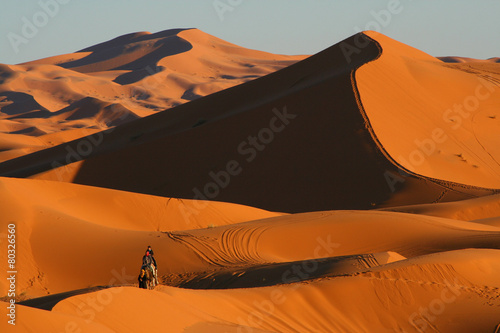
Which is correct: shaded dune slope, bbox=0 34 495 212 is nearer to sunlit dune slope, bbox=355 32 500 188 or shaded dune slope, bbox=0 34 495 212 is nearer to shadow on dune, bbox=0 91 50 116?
sunlit dune slope, bbox=355 32 500 188

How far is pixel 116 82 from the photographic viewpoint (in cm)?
10656

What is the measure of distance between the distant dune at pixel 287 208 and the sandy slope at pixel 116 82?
17.2 m

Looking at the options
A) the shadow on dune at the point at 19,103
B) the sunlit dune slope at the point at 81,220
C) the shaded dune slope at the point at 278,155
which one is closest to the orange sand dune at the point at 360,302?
the sunlit dune slope at the point at 81,220

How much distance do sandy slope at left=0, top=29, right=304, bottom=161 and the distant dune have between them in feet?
56.5

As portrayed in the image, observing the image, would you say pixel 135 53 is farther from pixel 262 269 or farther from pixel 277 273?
pixel 277 273

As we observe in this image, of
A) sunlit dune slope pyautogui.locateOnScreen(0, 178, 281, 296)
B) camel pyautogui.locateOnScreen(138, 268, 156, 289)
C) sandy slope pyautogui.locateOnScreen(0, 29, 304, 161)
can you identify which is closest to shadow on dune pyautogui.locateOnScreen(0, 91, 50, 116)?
sandy slope pyautogui.locateOnScreen(0, 29, 304, 161)

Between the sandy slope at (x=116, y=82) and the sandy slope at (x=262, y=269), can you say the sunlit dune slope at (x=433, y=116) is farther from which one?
the sandy slope at (x=116, y=82)

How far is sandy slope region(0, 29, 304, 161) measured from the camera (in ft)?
223

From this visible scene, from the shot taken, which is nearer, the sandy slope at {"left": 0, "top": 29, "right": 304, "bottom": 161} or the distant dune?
the distant dune

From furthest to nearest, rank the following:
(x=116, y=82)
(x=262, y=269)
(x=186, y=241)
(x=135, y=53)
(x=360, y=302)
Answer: (x=135, y=53) < (x=116, y=82) < (x=186, y=241) < (x=262, y=269) < (x=360, y=302)

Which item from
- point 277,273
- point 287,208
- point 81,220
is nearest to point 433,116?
point 287,208

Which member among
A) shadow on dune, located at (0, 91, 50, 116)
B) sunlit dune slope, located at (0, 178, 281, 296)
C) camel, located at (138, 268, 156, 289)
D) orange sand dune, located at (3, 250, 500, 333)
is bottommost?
orange sand dune, located at (3, 250, 500, 333)

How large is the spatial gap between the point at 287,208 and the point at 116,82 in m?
85.9

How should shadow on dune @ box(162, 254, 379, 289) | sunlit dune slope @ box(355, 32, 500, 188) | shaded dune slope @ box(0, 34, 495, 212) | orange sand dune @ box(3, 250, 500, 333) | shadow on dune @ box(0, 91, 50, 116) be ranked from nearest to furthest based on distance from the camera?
Answer: orange sand dune @ box(3, 250, 500, 333) → shadow on dune @ box(162, 254, 379, 289) → shaded dune slope @ box(0, 34, 495, 212) → sunlit dune slope @ box(355, 32, 500, 188) → shadow on dune @ box(0, 91, 50, 116)
